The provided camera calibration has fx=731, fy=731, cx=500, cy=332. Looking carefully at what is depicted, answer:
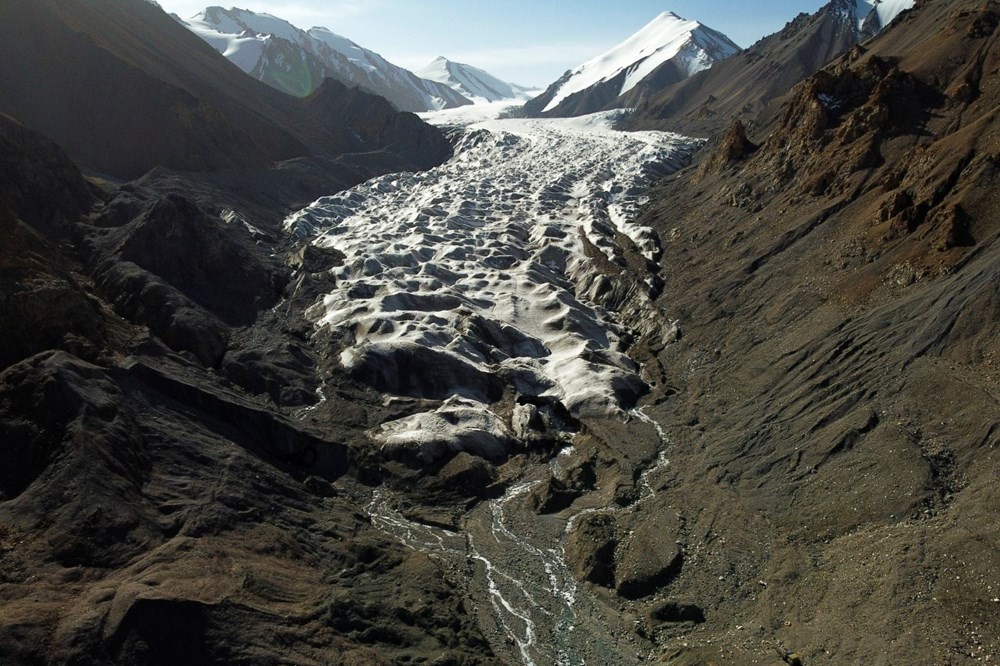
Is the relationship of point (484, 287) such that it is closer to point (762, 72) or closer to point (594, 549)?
point (594, 549)

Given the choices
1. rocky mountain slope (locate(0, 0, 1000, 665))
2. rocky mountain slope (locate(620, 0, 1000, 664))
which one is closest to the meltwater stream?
rocky mountain slope (locate(0, 0, 1000, 665))

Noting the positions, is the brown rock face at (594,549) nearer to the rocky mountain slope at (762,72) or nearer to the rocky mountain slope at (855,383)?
the rocky mountain slope at (855,383)

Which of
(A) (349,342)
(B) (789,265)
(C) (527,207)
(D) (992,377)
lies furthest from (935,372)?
(C) (527,207)

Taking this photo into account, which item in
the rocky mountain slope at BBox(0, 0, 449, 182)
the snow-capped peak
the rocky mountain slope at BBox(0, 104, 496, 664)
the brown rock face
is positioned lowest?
the brown rock face

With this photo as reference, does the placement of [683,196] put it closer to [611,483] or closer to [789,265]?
[789,265]

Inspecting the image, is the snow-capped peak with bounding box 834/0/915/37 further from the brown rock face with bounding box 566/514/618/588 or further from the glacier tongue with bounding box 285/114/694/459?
the brown rock face with bounding box 566/514/618/588

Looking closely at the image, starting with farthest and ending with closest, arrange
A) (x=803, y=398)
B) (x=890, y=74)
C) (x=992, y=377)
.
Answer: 1. (x=890, y=74)
2. (x=803, y=398)
3. (x=992, y=377)

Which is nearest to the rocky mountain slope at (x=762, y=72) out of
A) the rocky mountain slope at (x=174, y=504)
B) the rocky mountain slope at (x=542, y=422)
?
the rocky mountain slope at (x=542, y=422)
